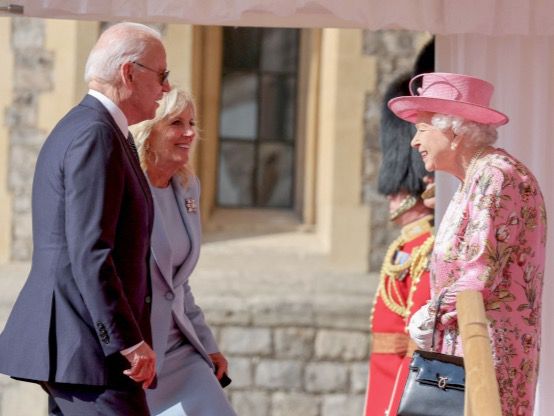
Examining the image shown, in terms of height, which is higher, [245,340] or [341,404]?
[245,340]

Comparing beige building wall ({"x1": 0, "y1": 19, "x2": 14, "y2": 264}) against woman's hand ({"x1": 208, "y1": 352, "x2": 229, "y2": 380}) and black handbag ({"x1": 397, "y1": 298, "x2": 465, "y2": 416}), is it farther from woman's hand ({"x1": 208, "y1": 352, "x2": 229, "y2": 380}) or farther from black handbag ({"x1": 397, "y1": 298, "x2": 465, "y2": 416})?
black handbag ({"x1": 397, "y1": 298, "x2": 465, "y2": 416})

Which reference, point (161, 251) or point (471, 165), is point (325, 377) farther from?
point (471, 165)

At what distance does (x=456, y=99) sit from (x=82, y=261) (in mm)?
1190

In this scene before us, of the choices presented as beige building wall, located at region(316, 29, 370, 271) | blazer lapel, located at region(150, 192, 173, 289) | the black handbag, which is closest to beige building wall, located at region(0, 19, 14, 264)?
beige building wall, located at region(316, 29, 370, 271)

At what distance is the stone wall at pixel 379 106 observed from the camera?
8.46 m

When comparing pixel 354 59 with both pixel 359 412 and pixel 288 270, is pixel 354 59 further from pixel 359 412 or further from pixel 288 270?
pixel 359 412

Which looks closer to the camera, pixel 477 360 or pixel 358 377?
pixel 477 360

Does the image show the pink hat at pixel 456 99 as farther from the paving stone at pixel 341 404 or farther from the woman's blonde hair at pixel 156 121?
the paving stone at pixel 341 404

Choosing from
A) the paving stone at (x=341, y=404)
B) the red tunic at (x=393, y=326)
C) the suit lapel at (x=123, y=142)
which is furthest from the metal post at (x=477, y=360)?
the paving stone at (x=341, y=404)

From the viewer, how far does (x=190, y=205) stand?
4.58 m

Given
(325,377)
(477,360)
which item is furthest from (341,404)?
(477,360)

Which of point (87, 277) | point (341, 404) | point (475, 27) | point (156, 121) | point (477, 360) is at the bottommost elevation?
point (341, 404)

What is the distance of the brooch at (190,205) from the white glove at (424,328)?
850 mm

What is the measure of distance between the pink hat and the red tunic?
3.59 ft
